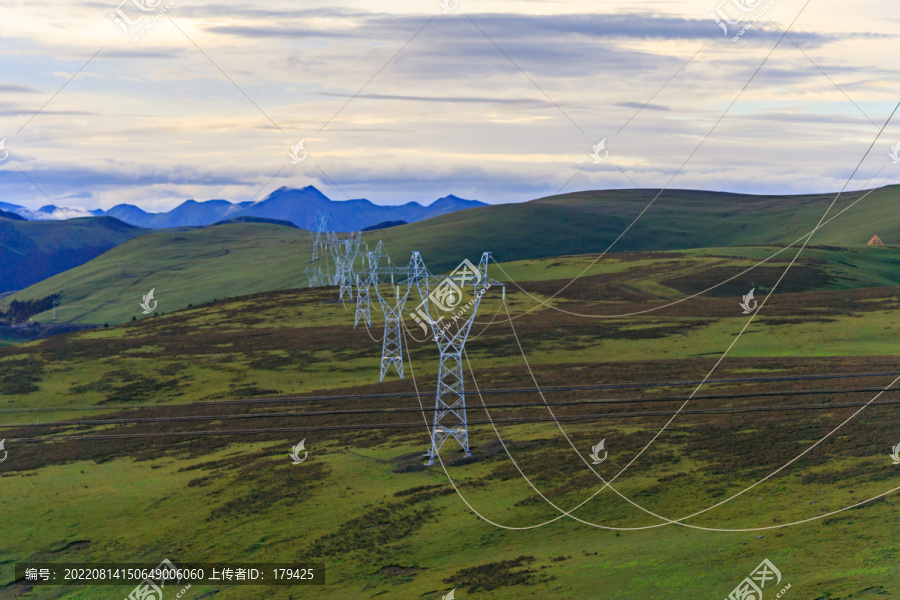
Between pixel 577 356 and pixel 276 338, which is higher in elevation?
pixel 276 338

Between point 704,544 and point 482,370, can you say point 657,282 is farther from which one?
point 704,544

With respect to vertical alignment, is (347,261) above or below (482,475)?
above

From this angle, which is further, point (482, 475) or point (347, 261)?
point (347, 261)

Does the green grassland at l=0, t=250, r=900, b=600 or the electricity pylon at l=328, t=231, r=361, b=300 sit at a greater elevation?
the electricity pylon at l=328, t=231, r=361, b=300

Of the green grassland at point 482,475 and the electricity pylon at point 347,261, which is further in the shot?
the electricity pylon at point 347,261

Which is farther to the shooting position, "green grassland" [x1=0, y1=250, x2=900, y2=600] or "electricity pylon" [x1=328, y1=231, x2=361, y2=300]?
"electricity pylon" [x1=328, y1=231, x2=361, y2=300]

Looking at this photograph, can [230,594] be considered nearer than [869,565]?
No

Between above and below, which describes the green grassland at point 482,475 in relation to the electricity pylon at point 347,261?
below

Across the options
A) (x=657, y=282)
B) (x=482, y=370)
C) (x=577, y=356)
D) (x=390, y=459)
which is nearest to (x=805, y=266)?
(x=657, y=282)
